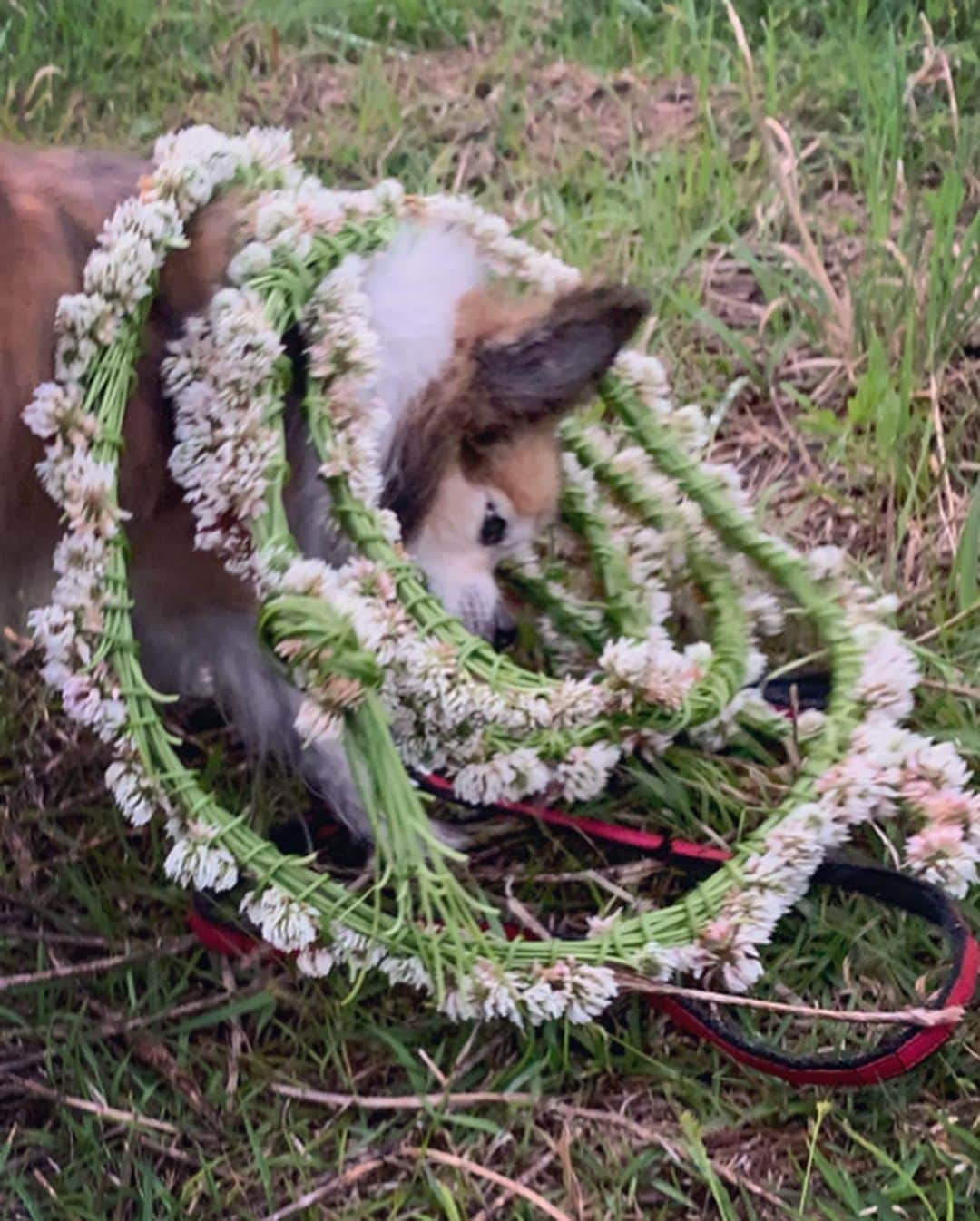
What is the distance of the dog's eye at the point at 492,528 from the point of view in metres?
1.61

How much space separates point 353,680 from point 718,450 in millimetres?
1028

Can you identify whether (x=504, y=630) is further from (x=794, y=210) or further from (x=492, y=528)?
(x=794, y=210)

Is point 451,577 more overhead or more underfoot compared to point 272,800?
more overhead

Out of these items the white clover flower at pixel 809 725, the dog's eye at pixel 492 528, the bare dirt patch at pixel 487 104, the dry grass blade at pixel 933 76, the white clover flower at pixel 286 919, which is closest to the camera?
the white clover flower at pixel 286 919

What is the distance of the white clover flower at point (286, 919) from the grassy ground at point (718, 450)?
0.85 ft

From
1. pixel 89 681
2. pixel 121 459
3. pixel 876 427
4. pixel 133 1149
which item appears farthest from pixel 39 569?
pixel 876 427

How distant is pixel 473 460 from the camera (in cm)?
159

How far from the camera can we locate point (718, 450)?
1.95 meters

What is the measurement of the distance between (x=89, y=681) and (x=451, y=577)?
0.56m

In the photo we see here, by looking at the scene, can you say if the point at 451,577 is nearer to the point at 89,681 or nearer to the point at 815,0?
the point at 89,681

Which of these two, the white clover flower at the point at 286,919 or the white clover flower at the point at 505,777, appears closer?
the white clover flower at the point at 286,919

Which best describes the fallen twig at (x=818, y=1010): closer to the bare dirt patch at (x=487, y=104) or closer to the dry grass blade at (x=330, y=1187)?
the dry grass blade at (x=330, y=1187)

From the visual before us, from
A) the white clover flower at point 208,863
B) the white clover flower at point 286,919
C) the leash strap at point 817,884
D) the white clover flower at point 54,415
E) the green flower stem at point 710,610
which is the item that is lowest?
the leash strap at point 817,884

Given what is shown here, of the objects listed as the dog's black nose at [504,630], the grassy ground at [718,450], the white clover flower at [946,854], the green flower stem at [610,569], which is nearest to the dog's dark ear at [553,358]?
the green flower stem at [610,569]
